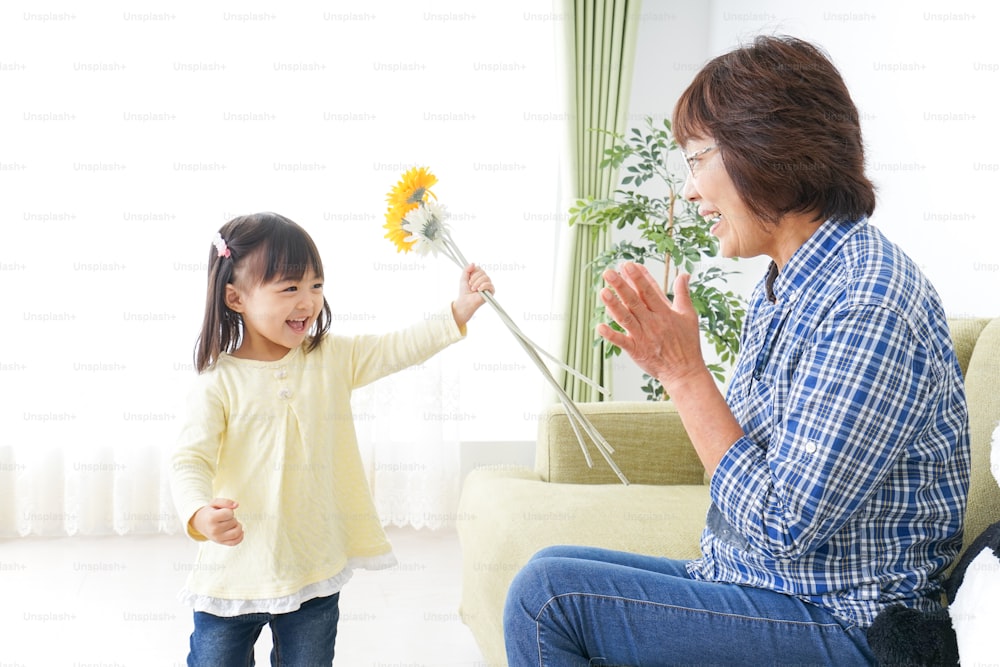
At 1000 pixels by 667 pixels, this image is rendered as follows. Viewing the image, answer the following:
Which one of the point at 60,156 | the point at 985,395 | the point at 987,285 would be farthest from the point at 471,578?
the point at 60,156

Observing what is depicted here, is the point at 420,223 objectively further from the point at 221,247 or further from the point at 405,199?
the point at 221,247

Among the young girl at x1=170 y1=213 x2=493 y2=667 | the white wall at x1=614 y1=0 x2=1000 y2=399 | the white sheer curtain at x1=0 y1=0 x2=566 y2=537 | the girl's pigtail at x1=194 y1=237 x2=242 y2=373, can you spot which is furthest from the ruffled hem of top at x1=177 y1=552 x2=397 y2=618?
the white sheer curtain at x1=0 y1=0 x2=566 y2=537

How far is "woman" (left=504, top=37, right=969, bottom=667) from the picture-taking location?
1085mm

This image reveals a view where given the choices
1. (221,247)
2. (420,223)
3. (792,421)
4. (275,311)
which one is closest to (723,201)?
(792,421)

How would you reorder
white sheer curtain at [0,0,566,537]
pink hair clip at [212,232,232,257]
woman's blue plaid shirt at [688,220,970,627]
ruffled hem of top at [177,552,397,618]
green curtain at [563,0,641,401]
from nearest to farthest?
woman's blue plaid shirt at [688,220,970,627] → ruffled hem of top at [177,552,397,618] → pink hair clip at [212,232,232,257] → white sheer curtain at [0,0,566,537] → green curtain at [563,0,641,401]

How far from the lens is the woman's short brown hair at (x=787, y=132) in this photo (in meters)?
1.24

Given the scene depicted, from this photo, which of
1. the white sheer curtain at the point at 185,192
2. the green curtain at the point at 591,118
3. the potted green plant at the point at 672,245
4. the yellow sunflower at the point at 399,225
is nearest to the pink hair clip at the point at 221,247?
the yellow sunflower at the point at 399,225

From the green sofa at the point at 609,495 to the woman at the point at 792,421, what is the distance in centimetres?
41

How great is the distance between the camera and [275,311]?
5.05 feet

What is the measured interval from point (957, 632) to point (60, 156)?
10.7ft

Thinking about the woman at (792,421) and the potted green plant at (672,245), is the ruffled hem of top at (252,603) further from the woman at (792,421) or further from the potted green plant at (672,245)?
the potted green plant at (672,245)

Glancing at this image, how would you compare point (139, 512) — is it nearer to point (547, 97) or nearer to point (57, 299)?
point (57, 299)

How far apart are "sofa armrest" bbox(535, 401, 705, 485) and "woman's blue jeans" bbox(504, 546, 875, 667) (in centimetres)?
107

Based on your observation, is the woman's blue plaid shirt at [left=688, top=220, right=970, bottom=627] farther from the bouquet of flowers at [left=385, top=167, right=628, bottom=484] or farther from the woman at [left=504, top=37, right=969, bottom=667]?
the bouquet of flowers at [left=385, top=167, right=628, bottom=484]
